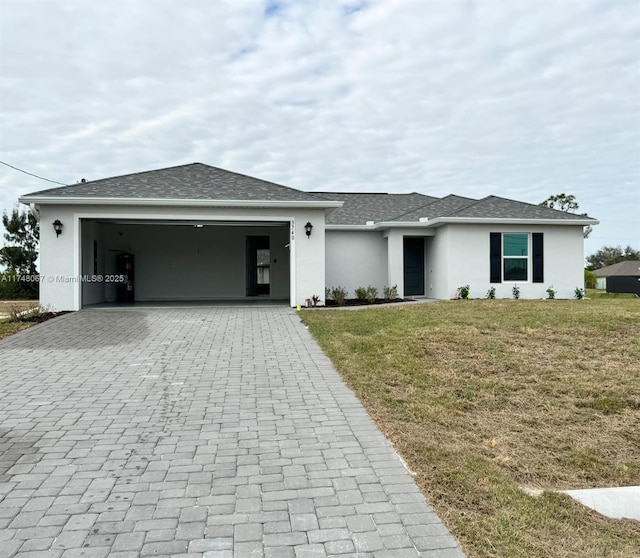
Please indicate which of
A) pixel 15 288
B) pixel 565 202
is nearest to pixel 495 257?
pixel 15 288

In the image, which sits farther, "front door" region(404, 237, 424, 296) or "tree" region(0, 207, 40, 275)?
"tree" region(0, 207, 40, 275)

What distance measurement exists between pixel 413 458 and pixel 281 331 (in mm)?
6487

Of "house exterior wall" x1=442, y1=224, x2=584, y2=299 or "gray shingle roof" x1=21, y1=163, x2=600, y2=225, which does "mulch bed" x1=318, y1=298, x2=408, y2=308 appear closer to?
"house exterior wall" x1=442, y1=224, x2=584, y2=299

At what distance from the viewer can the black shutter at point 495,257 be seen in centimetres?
1593

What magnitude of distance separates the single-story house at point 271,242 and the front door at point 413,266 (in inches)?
1.7

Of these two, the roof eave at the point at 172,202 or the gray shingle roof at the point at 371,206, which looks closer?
the roof eave at the point at 172,202

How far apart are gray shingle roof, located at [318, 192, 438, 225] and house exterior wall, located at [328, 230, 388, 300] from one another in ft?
1.94

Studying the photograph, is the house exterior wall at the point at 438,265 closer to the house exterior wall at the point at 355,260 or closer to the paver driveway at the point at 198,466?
the house exterior wall at the point at 355,260

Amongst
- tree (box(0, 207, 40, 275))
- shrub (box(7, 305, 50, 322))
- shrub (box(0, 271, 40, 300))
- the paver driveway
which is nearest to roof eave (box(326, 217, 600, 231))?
shrub (box(7, 305, 50, 322))

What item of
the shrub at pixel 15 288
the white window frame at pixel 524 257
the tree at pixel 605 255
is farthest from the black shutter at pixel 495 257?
the tree at pixel 605 255

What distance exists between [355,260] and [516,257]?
228 inches

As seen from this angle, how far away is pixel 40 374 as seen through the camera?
21.3ft

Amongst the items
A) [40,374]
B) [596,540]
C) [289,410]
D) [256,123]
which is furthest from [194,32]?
[596,540]

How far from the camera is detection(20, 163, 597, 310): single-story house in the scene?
43.1ft
